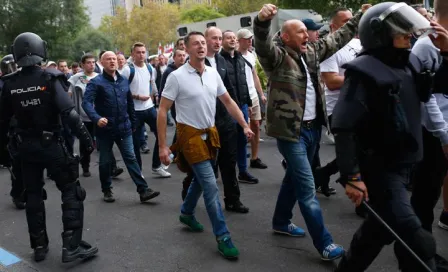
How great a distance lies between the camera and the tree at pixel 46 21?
44.9m

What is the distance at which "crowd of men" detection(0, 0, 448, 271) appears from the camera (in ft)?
8.98

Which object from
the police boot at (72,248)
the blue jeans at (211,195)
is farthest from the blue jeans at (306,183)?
the police boot at (72,248)

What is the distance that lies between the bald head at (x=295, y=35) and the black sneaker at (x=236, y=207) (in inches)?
80.0

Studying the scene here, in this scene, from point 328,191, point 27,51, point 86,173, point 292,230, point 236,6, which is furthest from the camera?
point 236,6

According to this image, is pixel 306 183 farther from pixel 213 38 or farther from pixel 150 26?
pixel 150 26

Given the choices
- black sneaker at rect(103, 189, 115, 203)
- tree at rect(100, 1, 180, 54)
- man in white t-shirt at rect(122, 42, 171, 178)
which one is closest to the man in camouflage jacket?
black sneaker at rect(103, 189, 115, 203)

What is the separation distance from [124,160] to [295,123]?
2813 millimetres

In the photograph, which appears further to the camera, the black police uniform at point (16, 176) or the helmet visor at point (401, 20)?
the black police uniform at point (16, 176)

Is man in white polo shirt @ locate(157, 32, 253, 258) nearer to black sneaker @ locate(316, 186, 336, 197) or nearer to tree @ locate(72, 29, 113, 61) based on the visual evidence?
black sneaker @ locate(316, 186, 336, 197)

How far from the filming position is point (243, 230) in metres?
4.82

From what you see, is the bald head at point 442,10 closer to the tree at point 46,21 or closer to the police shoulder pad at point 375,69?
the police shoulder pad at point 375,69

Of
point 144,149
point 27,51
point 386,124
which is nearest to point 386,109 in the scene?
point 386,124

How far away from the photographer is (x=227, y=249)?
163 inches

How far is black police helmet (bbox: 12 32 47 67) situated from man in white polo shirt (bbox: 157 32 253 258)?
1.13 m
